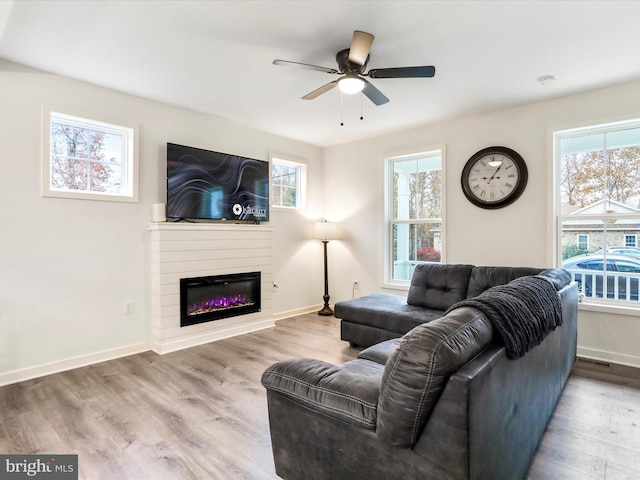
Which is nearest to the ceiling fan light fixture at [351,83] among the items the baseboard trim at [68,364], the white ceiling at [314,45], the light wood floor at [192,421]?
the white ceiling at [314,45]

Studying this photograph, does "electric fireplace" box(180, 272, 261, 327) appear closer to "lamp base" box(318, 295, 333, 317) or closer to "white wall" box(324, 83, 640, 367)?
"lamp base" box(318, 295, 333, 317)

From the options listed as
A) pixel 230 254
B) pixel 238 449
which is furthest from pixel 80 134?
pixel 238 449

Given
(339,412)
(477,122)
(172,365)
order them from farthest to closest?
(477,122)
(172,365)
(339,412)

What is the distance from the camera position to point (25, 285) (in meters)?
2.96

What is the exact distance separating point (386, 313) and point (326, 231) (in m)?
2.10

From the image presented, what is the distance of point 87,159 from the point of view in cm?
339

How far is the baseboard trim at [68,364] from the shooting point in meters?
2.89

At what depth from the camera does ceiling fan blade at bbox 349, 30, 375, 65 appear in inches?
85.0

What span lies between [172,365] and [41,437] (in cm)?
120

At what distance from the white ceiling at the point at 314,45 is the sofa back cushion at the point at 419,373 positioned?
79.1 inches

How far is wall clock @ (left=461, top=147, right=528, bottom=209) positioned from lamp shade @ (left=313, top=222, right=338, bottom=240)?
6.29ft

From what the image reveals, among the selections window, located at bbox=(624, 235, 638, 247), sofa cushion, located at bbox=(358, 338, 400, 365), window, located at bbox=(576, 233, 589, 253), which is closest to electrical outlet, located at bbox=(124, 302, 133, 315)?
sofa cushion, located at bbox=(358, 338, 400, 365)

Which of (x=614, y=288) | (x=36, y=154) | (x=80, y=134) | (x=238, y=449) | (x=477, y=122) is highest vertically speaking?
(x=477, y=122)

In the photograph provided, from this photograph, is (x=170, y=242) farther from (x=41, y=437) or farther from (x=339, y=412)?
(x=339, y=412)
